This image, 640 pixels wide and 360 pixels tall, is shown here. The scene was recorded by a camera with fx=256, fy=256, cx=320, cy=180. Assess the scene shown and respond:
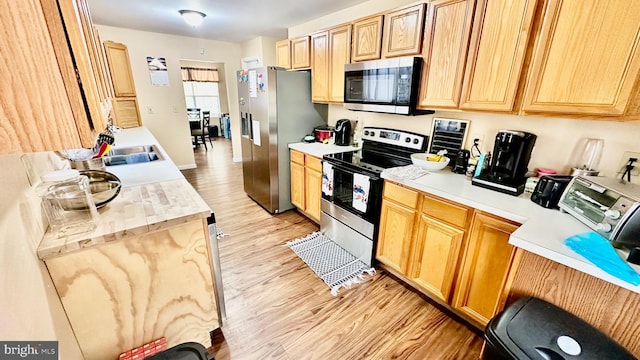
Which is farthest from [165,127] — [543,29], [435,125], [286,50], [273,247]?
[543,29]

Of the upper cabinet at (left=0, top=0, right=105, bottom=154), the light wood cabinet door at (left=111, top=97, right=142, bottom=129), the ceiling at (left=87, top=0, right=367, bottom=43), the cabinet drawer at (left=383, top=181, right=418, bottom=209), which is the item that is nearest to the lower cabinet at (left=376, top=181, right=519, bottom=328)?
the cabinet drawer at (left=383, top=181, right=418, bottom=209)

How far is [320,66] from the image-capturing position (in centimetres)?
273

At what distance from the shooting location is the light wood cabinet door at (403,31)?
6.15 ft

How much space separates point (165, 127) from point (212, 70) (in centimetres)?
461

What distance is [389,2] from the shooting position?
8.04 feet

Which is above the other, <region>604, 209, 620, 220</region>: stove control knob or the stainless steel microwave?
the stainless steel microwave

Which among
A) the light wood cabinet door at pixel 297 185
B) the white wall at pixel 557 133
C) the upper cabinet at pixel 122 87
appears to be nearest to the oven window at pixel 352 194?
the light wood cabinet door at pixel 297 185

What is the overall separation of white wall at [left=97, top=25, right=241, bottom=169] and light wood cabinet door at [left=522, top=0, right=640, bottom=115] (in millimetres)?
4828

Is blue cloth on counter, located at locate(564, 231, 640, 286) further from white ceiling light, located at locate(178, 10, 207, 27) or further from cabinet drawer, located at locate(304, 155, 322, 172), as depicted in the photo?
white ceiling light, located at locate(178, 10, 207, 27)

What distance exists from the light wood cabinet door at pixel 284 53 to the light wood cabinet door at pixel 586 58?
7.92 ft

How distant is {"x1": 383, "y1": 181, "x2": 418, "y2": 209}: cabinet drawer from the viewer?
180 centimetres

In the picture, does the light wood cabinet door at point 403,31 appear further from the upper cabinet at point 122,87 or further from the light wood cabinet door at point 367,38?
the upper cabinet at point 122,87

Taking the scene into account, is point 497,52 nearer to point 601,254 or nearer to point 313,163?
point 601,254

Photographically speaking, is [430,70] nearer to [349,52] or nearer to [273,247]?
[349,52]
